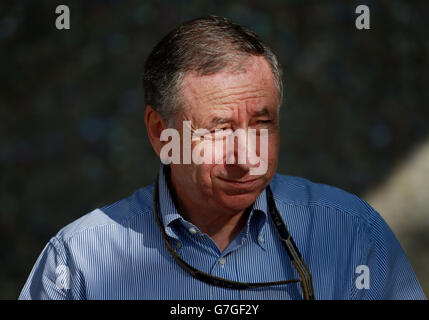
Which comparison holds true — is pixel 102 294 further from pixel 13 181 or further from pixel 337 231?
pixel 13 181

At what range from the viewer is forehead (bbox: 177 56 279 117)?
188 centimetres

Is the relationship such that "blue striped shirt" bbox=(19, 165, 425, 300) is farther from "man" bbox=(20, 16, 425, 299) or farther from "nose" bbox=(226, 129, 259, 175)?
"nose" bbox=(226, 129, 259, 175)

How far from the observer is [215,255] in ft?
6.61

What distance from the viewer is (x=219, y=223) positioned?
6.79 feet

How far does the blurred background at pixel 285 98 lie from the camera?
378 centimetres

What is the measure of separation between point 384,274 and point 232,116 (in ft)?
2.13

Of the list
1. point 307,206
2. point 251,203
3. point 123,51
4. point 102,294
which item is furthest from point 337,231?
point 123,51

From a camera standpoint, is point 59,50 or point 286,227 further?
point 59,50

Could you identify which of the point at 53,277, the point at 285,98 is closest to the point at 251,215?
the point at 53,277

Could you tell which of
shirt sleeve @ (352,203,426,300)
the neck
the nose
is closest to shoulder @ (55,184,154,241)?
the neck

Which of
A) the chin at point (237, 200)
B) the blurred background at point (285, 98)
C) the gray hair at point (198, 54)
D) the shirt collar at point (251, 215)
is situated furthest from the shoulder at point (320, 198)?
the blurred background at point (285, 98)

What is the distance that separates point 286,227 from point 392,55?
2057mm

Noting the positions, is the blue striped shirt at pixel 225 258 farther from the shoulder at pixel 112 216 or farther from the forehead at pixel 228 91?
the forehead at pixel 228 91

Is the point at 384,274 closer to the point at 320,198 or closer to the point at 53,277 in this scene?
the point at 320,198
